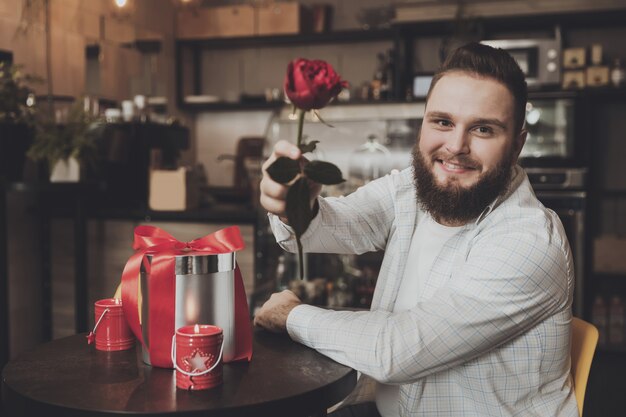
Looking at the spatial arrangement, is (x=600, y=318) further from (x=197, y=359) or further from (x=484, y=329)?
(x=197, y=359)

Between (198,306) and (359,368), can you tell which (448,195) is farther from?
(198,306)

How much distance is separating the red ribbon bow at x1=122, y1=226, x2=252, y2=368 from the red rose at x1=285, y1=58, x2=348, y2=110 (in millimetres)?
340

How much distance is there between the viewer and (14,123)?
3.48 meters

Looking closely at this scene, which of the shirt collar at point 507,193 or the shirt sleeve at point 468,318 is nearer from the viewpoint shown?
the shirt sleeve at point 468,318

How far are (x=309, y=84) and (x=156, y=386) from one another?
22.7 inches

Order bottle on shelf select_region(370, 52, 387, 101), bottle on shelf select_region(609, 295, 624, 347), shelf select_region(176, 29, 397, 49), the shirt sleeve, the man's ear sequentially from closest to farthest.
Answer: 1. the shirt sleeve
2. the man's ear
3. bottle on shelf select_region(609, 295, 624, 347)
4. bottle on shelf select_region(370, 52, 387, 101)
5. shelf select_region(176, 29, 397, 49)

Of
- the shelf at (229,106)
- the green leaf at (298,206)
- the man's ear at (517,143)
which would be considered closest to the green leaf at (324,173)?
the green leaf at (298,206)

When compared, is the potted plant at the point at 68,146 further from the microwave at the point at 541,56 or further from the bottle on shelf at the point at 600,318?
the bottle on shelf at the point at 600,318

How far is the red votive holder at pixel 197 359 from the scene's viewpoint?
1150 millimetres

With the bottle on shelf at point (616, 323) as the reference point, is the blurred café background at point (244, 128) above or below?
above

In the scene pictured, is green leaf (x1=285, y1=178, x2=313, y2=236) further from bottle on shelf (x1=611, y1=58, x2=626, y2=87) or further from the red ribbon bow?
bottle on shelf (x1=611, y1=58, x2=626, y2=87)

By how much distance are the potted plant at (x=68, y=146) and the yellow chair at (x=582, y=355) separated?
278 cm

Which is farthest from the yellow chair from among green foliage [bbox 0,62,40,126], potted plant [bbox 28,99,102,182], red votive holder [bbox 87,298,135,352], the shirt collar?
green foliage [bbox 0,62,40,126]

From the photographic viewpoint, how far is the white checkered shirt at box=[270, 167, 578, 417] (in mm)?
1288
